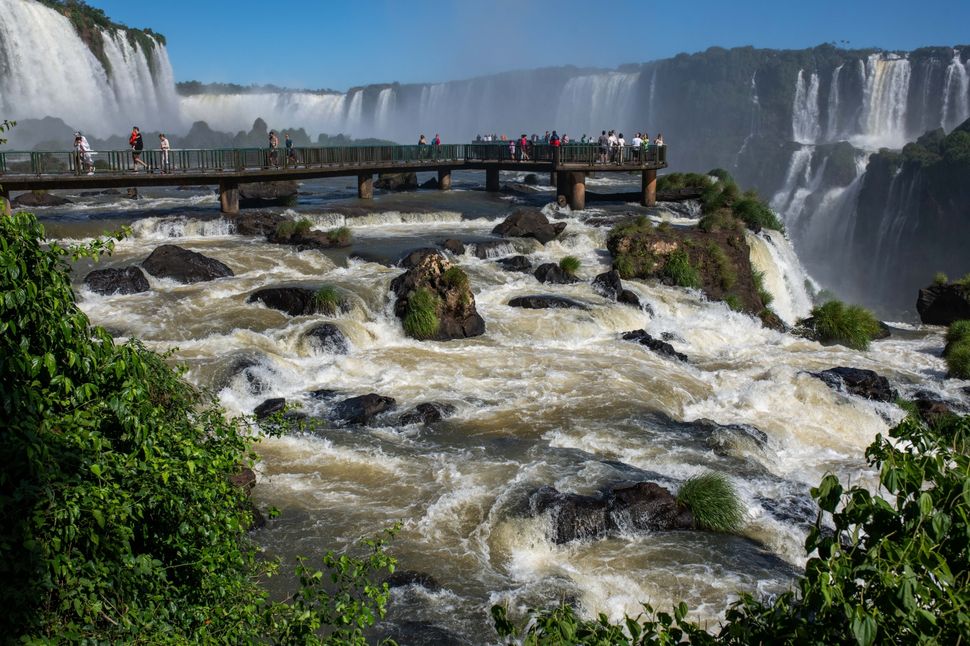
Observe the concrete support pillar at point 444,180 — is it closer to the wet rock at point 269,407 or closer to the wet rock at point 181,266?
the wet rock at point 181,266

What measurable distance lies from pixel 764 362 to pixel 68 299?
1607cm

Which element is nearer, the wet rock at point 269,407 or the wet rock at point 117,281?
the wet rock at point 269,407

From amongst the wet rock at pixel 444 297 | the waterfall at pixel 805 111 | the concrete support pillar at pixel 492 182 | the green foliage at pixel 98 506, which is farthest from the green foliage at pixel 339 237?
the waterfall at pixel 805 111

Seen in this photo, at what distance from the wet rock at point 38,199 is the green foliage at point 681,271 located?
21.6 meters

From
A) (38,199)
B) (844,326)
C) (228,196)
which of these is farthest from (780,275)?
(38,199)

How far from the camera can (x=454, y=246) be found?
81.0 feet

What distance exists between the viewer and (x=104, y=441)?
5.28 metres

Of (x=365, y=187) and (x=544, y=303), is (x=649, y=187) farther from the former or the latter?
(x=544, y=303)

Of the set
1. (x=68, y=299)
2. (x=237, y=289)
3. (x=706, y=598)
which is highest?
(x=68, y=299)

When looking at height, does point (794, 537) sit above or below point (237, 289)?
below

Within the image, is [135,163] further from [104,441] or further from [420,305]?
[104,441]

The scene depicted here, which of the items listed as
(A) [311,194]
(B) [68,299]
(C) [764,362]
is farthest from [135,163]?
(B) [68,299]

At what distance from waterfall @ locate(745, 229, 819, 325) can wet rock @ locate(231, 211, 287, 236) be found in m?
15.1

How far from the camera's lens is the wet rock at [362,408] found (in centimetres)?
1408
